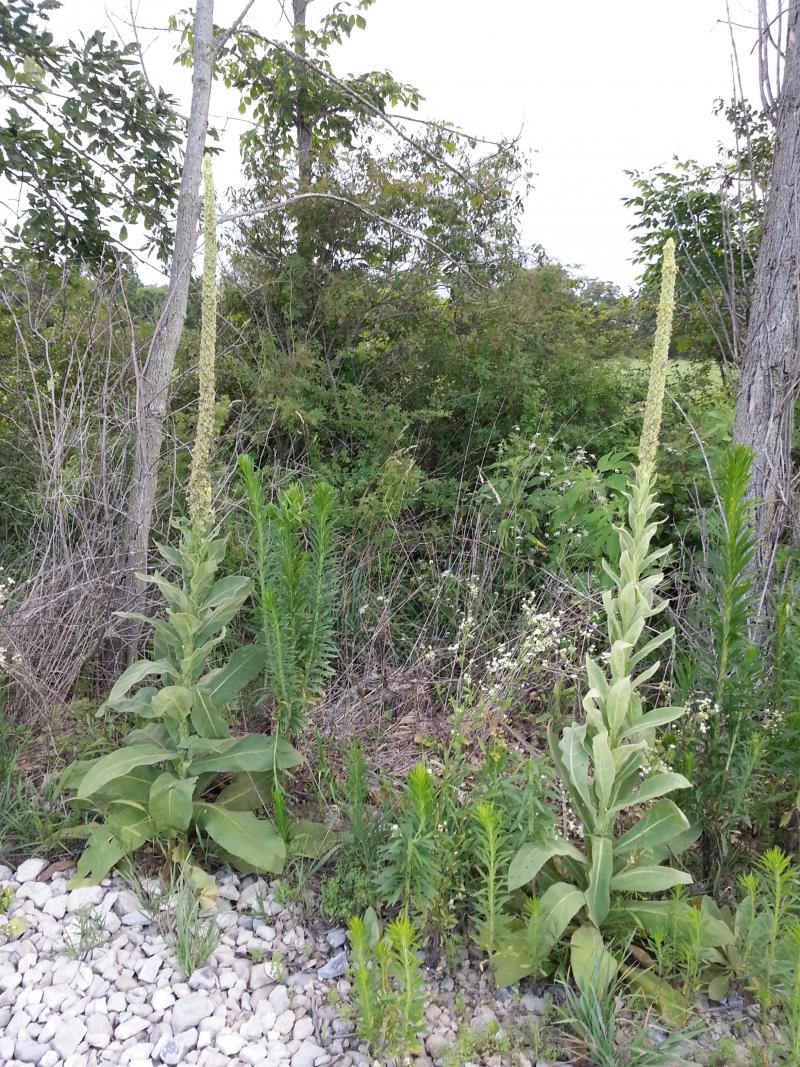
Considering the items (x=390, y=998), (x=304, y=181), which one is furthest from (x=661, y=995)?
(x=304, y=181)

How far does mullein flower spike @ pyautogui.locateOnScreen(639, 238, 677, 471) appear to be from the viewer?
2189mm

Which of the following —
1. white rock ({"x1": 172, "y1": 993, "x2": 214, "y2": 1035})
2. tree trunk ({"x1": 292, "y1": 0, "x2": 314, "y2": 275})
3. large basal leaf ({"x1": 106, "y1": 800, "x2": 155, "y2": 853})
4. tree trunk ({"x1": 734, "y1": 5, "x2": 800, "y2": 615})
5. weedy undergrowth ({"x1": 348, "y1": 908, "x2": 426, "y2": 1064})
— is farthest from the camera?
tree trunk ({"x1": 292, "y1": 0, "x2": 314, "y2": 275})

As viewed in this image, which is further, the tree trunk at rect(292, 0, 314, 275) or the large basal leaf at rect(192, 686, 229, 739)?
the tree trunk at rect(292, 0, 314, 275)

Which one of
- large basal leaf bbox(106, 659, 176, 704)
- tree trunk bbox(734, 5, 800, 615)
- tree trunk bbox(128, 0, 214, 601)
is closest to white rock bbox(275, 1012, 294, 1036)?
large basal leaf bbox(106, 659, 176, 704)

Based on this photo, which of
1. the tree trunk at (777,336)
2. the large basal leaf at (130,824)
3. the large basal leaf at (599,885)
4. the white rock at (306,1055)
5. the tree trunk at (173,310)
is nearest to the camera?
the white rock at (306,1055)

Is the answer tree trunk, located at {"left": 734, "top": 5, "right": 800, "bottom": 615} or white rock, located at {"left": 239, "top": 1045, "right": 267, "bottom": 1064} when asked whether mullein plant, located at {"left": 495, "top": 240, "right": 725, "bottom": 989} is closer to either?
white rock, located at {"left": 239, "top": 1045, "right": 267, "bottom": 1064}

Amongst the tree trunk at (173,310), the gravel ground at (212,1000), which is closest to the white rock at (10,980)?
the gravel ground at (212,1000)

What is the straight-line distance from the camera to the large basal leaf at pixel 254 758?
2.87 meters

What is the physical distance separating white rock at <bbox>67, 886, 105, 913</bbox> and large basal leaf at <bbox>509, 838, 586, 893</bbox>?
148cm

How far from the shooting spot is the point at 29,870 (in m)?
2.85

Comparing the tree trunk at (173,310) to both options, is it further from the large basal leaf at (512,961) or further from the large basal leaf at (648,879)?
the large basal leaf at (648,879)

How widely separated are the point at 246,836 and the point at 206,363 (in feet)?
5.52

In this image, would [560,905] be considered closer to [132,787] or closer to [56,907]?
[132,787]

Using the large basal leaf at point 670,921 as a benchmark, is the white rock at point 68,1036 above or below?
below
